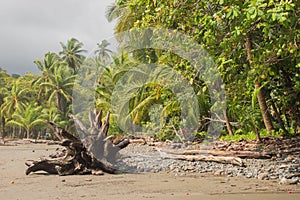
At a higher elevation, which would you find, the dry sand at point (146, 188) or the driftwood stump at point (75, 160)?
the driftwood stump at point (75, 160)

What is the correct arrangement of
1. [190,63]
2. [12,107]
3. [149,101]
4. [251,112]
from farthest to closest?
[12,107] → [149,101] → [251,112] → [190,63]

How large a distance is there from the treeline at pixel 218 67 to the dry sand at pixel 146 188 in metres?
2.07

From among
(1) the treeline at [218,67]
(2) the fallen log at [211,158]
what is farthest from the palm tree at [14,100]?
(2) the fallen log at [211,158]

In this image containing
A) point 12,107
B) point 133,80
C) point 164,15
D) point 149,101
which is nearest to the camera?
point 164,15

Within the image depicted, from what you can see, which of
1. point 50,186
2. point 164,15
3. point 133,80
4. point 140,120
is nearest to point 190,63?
point 164,15

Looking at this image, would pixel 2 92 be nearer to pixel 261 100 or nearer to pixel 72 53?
pixel 72 53

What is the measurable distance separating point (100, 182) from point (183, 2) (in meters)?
3.67

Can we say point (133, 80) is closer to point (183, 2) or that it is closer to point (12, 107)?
point (183, 2)

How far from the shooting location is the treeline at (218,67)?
5.61 meters

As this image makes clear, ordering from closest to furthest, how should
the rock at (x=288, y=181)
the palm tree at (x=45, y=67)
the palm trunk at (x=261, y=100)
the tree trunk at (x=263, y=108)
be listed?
the rock at (x=288, y=181) < the palm trunk at (x=261, y=100) < the tree trunk at (x=263, y=108) < the palm tree at (x=45, y=67)

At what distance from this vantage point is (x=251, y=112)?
36.3ft

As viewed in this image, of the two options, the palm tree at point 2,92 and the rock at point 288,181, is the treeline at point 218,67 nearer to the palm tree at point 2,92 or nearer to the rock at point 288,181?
the rock at point 288,181

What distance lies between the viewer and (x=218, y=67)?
6.81m

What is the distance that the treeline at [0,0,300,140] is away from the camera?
5608 mm
